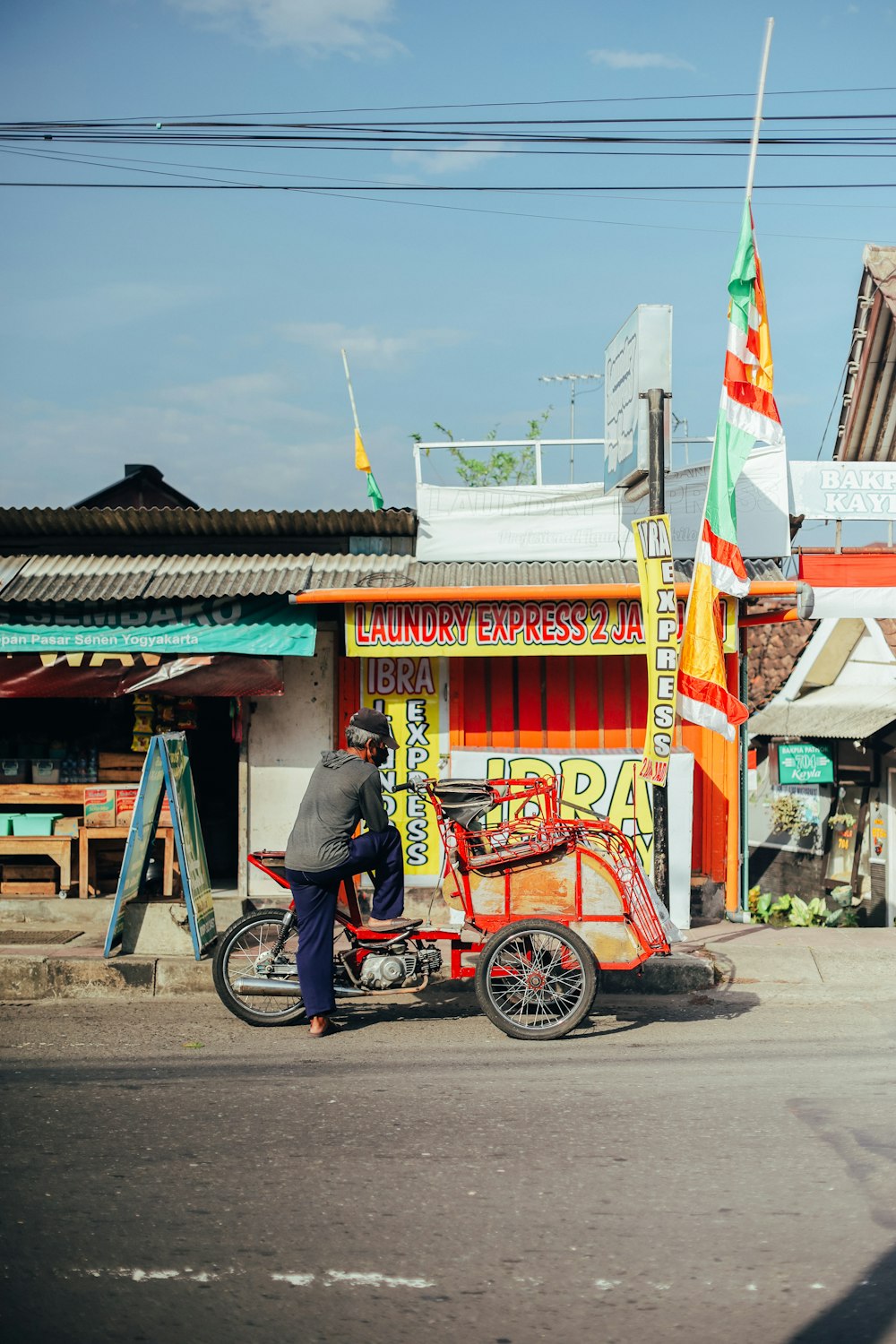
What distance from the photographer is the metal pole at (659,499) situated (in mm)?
8961

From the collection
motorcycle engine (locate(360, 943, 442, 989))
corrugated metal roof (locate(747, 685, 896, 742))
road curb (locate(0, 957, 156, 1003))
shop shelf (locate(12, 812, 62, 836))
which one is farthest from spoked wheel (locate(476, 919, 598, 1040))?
corrugated metal roof (locate(747, 685, 896, 742))

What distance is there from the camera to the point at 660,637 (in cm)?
880

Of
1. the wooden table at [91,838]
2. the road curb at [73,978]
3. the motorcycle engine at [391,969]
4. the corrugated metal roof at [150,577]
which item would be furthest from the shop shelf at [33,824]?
the motorcycle engine at [391,969]

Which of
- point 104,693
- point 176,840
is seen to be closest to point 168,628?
point 104,693

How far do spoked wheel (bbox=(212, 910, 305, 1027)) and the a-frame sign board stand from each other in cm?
105

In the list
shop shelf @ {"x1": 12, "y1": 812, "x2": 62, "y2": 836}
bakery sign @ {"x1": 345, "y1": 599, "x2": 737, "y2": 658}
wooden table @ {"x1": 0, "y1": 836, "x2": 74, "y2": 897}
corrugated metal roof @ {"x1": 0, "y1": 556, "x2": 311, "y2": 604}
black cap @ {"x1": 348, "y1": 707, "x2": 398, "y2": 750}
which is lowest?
wooden table @ {"x1": 0, "y1": 836, "x2": 74, "y2": 897}

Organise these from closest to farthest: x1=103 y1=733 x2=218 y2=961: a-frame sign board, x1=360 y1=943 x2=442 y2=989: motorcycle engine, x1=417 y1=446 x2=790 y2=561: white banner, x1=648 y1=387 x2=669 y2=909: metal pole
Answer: x1=360 y1=943 x2=442 y2=989: motorcycle engine < x1=103 y1=733 x2=218 y2=961: a-frame sign board < x1=648 y1=387 x2=669 y2=909: metal pole < x1=417 y1=446 x2=790 y2=561: white banner

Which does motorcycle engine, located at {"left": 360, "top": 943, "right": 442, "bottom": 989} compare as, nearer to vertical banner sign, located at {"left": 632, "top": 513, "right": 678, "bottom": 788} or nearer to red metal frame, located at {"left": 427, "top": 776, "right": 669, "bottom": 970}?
red metal frame, located at {"left": 427, "top": 776, "right": 669, "bottom": 970}

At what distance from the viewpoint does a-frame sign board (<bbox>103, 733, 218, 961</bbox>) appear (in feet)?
28.1

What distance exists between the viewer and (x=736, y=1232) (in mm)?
4285

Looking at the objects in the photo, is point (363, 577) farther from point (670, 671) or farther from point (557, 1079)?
point (557, 1079)

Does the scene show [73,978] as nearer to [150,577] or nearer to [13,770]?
[13,770]

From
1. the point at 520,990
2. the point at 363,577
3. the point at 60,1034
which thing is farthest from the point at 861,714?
the point at 60,1034

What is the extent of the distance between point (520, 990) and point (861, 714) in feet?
30.5
